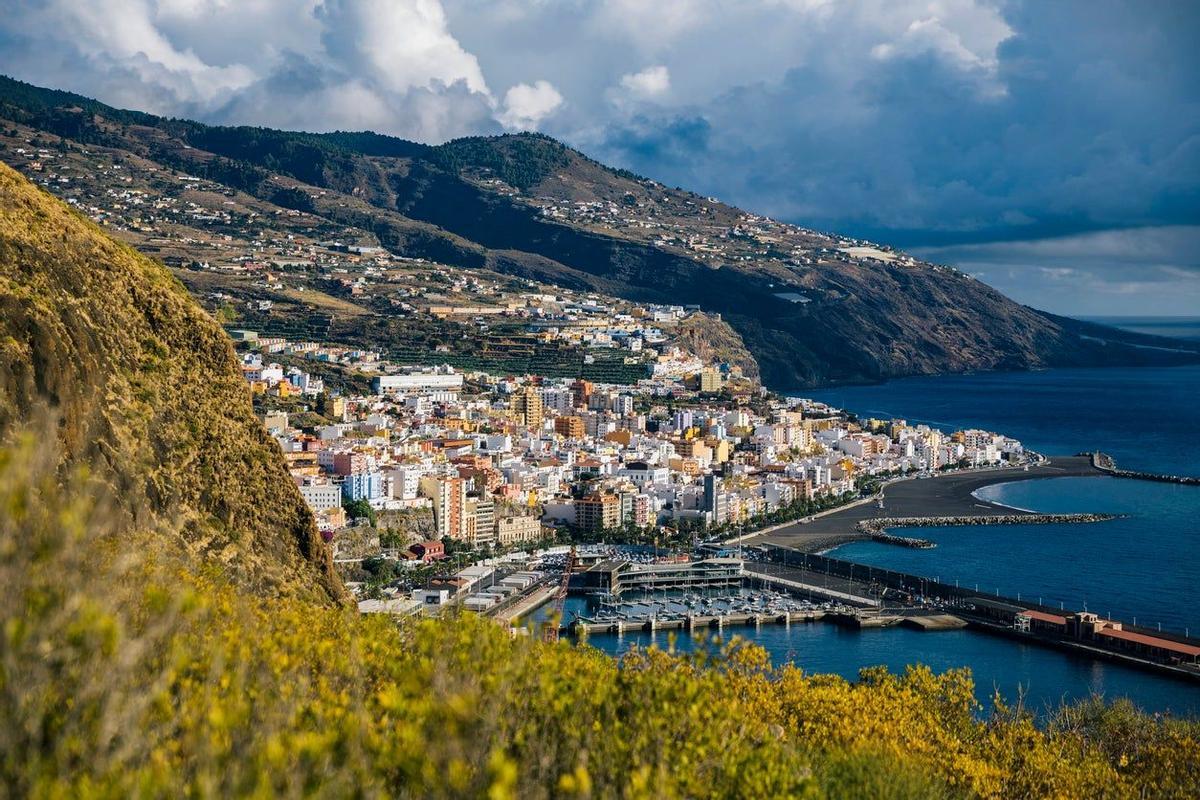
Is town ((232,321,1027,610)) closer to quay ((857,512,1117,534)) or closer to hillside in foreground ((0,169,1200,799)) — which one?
quay ((857,512,1117,534))

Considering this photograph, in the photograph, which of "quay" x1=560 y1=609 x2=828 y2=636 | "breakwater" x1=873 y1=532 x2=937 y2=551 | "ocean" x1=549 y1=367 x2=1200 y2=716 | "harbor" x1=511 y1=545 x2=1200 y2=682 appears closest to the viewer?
"ocean" x1=549 y1=367 x2=1200 y2=716

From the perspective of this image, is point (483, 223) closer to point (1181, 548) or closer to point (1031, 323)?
point (1031, 323)

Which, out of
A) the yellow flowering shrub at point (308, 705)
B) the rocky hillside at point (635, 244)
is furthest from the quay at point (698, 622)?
the rocky hillside at point (635, 244)

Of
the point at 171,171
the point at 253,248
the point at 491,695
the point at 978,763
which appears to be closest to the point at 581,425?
the point at 253,248

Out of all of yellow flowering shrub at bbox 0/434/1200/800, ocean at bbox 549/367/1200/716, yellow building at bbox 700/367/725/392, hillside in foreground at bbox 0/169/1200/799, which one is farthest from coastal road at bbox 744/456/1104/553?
→ yellow flowering shrub at bbox 0/434/1200/800

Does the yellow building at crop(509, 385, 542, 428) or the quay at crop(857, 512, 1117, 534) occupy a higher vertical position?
the yellow building at crop(509, 385, 542, 428)

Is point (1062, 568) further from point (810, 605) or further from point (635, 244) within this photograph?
point (635, 244)
